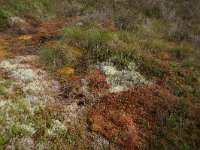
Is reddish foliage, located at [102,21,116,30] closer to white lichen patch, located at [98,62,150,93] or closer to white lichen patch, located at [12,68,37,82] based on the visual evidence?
white lichen patch, located at [98,62,150,93]

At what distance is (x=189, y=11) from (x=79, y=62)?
1394 centimetres

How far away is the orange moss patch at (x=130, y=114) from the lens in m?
10.6

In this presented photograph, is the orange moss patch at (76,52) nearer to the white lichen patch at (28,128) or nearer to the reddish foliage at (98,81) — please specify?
the reddish foliage at (98,81)

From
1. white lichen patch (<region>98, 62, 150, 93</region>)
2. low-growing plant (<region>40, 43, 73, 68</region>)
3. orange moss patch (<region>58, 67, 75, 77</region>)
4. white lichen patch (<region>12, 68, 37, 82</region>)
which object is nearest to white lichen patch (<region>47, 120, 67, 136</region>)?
white lichen patch (<region>12, 68, 37, 82</region>)

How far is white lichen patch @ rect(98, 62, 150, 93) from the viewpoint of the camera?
43.0 ft

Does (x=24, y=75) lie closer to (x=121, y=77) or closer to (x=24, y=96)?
(x=24, y=96)

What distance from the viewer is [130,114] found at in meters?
11.7

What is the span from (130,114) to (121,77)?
2.41 metres

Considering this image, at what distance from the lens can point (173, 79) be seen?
46.2 ft

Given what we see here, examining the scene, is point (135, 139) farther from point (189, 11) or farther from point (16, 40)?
point (189, 11)

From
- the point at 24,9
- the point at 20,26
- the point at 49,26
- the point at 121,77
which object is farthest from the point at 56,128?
the point at 24,9

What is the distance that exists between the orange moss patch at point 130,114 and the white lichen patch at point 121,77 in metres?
0.35

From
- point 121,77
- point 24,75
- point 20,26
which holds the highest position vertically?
point 24,75

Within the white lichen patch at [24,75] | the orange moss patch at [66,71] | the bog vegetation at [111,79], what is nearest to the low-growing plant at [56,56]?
the bog vegetation at [111,79]
